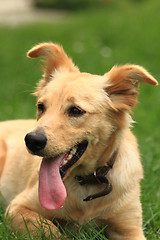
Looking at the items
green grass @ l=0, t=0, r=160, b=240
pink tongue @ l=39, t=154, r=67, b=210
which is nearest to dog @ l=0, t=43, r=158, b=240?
pink tongue @ l=39, t=154, r=67, b=210

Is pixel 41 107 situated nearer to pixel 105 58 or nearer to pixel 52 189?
pixel 52 189

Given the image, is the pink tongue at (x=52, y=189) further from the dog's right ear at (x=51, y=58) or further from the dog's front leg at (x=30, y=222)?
the dog's right ear at (x=51, y=58)

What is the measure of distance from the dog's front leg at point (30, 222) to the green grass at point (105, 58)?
11 cm

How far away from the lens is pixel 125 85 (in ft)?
12.5

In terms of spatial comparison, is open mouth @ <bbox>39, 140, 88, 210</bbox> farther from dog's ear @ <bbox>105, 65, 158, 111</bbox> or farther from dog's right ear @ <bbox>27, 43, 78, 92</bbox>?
dog's right ear @ <bbox>27, 43, 78, 92</bbox>

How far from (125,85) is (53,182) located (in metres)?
1.10

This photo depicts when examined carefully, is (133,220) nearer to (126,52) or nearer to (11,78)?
(11,78)

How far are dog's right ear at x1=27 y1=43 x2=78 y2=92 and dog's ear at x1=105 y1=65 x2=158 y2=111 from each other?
21.1 inches

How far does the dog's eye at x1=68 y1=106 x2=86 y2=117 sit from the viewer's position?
3543 millimetres

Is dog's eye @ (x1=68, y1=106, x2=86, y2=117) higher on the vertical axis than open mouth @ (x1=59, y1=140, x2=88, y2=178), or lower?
higher

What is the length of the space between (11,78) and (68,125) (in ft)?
18.4

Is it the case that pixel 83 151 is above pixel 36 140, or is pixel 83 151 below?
below

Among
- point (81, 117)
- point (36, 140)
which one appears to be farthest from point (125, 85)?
point (36, 140)

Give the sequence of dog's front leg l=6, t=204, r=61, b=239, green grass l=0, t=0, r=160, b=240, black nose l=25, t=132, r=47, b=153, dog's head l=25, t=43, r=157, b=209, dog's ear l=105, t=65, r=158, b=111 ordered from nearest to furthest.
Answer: black nose l=25, t=132, r=47, b=153
dog's head l=25, t=43, r=157, b=209
dog's front leg l=6, t=204, r=61, b=239
dog's ear l=105, t=65, r=158, b=111
green grass l=0, t=0, r=160, b=240
